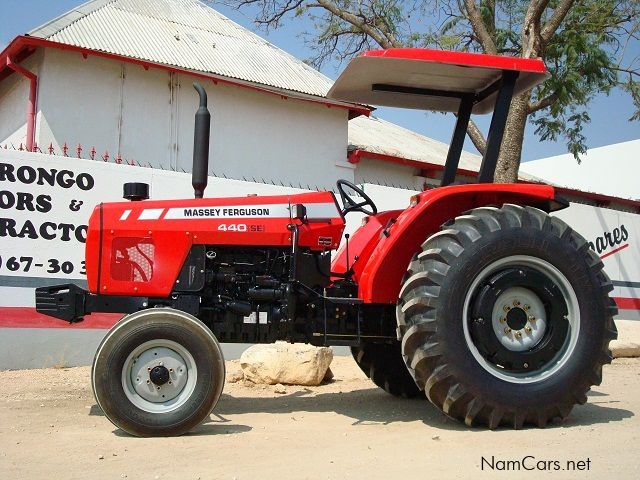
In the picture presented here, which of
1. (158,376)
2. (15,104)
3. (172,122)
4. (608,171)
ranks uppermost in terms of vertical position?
(608,171)

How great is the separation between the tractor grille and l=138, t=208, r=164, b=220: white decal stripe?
147 mm

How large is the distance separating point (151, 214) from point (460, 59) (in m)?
2.29

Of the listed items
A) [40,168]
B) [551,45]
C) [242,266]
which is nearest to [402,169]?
[551,45]

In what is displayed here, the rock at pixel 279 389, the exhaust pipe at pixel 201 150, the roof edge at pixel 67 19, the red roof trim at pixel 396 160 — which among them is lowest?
the rock at pixel 279 389

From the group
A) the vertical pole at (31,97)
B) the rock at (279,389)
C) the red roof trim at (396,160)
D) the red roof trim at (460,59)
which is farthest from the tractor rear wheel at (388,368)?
the red roof trim at (396,160)

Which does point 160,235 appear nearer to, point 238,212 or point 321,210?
point 238,212

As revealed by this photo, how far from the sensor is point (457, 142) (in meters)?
5.78

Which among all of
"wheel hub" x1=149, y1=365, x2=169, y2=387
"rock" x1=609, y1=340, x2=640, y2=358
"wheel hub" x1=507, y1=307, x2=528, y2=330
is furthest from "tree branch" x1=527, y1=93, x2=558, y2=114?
"wheel hub" x1=149, y1=365, x2=169, y2=387

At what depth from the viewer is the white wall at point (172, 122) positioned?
1211 centimetres

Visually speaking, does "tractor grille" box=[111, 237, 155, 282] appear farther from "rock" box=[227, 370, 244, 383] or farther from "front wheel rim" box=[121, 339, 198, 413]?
"rock" box=[227, 370, 244, 383]

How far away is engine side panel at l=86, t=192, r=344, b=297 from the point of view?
4.84 meters

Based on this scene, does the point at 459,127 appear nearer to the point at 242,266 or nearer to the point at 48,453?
the point at 242,266

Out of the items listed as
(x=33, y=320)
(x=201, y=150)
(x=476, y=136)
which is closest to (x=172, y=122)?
(x=476, y=136)

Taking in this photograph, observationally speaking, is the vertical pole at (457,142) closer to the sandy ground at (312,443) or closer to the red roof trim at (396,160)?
the sandy ground at (312,443)
